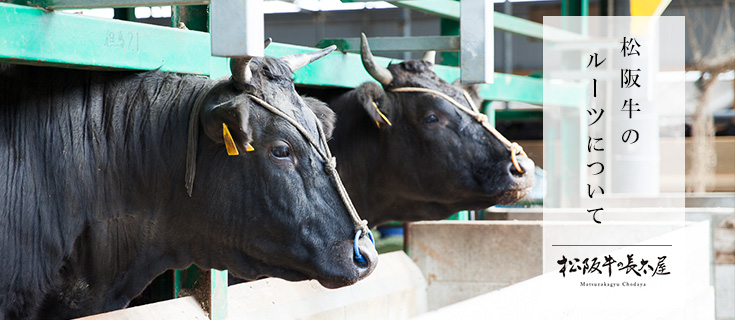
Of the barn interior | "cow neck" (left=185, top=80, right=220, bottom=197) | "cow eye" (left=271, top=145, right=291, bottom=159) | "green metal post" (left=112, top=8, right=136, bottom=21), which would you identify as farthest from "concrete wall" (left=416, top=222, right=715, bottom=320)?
"green metal post" (left=112, top=8, right=136, bottom=21)

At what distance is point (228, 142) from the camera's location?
2.91 metres

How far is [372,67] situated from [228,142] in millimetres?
1669

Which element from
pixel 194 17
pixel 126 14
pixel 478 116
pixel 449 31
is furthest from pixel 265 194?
pixel 449 31

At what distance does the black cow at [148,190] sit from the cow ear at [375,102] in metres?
1.34

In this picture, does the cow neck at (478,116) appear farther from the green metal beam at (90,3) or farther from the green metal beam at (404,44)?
the green metal beam at (90,3)

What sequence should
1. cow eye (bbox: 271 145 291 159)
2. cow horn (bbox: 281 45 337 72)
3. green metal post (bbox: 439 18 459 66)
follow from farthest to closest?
green metal post (bbox: 439 18 459 66), cow horn (bbox: 281 45 337 72), cow eye (bbox: 271 145 291 159)

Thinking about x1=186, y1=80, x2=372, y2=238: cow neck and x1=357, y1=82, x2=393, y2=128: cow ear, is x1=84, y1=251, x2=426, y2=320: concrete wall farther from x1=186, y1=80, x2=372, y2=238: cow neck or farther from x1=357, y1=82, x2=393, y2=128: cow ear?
x1=357, y1=82, x2=393, y2=128: cow ear

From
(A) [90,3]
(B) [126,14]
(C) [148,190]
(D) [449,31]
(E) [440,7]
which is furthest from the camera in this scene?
(D) [449,31]

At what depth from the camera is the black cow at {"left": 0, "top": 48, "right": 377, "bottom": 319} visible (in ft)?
9.51

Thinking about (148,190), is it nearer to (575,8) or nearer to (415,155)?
(415,155)

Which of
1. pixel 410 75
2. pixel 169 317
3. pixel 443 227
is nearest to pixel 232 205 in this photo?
pixel 169 317

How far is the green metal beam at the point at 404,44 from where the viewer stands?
392 cm

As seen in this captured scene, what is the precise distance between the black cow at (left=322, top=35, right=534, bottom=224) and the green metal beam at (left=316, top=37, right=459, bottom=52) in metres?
0.15

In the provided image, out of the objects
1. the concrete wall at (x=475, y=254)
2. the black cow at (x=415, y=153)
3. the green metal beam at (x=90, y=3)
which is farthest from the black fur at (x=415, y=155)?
the green metal beam at (x=90, y=3)
